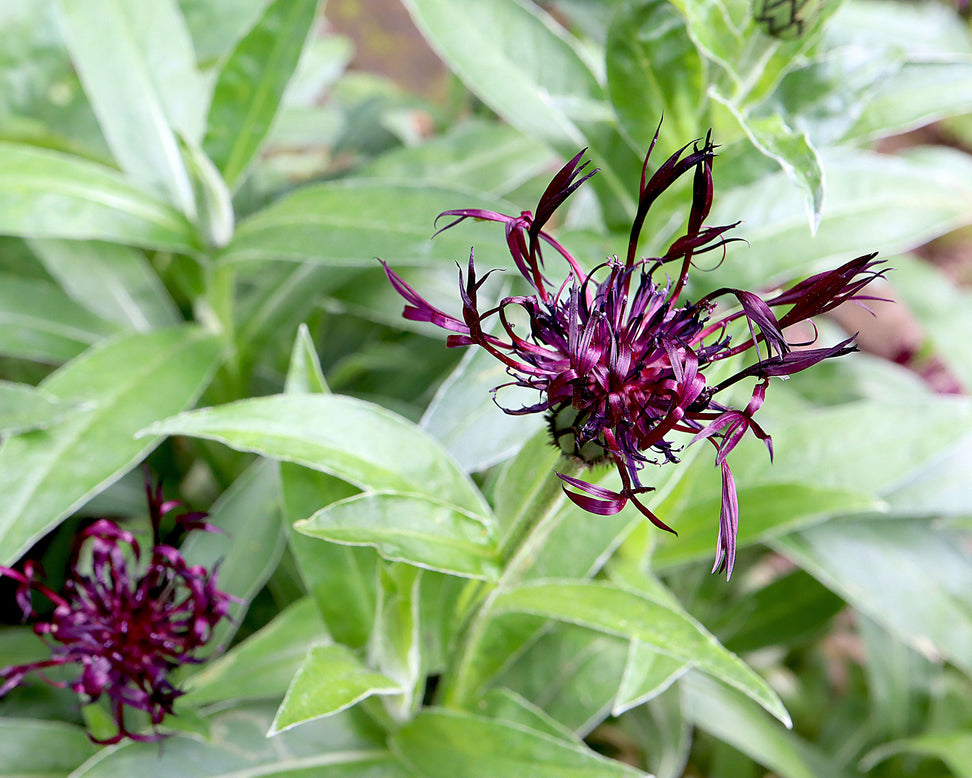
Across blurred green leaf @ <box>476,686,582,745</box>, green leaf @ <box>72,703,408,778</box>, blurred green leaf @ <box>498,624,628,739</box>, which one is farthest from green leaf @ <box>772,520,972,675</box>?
green leaf @ <box>72,703,408,778</box>

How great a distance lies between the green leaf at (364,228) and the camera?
0.64m

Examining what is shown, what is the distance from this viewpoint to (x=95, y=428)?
0.63 m

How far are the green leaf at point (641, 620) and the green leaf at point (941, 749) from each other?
37 cm

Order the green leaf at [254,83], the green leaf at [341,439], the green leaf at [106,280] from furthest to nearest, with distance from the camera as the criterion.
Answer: the green leaf at [106,280]
the green leaf at [254,83]
the green leaf at [341,439]

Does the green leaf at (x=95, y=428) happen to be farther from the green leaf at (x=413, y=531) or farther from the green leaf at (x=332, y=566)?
the green leaf at (x=413, y=531)

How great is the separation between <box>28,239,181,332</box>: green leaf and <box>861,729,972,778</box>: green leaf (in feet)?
2.55

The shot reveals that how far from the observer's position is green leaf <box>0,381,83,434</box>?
1.96 ft

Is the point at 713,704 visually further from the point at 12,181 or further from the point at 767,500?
the point at 12,181

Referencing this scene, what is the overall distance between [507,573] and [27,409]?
0.35 metres

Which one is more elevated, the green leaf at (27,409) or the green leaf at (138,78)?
the green leaf at (138,78)

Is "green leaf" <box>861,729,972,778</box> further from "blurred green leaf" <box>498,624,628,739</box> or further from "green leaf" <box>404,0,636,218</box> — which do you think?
"green leaf" <box>404,0,636,218</box>

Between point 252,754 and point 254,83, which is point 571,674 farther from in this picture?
point 254,83

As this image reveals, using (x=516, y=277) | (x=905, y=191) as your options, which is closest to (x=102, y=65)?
(x=516, y=277)

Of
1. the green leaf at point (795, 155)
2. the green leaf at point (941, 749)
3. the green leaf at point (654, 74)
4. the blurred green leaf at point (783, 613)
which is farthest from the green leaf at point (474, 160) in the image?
the green leaf at point (941, 749)
